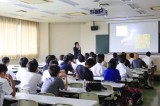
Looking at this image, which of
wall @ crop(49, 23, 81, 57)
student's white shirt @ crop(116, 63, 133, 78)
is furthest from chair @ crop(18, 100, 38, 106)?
wall @ crop(49, 23, 81, 57)

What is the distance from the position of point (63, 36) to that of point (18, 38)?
2.64m

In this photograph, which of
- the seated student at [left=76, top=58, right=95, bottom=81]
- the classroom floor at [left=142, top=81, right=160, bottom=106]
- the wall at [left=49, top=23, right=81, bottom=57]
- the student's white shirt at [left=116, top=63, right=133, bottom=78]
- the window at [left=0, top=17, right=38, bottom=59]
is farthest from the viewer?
the wall at [left=49, top=23, right=81, bottom=57]

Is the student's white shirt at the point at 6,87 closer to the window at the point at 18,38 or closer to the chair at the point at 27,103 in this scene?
the chair at the point at 27,103

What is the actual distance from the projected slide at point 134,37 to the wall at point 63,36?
211cm

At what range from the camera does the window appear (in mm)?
10703

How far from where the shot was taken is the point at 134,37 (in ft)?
38.5

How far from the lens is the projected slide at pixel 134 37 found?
1130 centimetres

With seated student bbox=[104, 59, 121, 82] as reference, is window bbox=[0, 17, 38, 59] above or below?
above

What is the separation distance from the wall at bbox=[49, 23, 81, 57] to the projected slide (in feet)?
6.92

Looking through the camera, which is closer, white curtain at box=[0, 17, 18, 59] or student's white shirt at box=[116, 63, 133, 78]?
student's white shirt at box=[116, 63, 133, 78]

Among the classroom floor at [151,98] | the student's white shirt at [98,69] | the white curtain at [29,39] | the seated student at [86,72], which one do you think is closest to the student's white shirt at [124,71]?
the student's white shirt at [98,69]

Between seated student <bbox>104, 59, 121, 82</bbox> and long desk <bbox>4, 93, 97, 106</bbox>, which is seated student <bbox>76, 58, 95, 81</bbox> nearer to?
seated student <bbox>104, 59, 121, 82</bbox>

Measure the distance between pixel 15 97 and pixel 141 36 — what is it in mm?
9104

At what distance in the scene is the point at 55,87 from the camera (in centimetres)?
389
